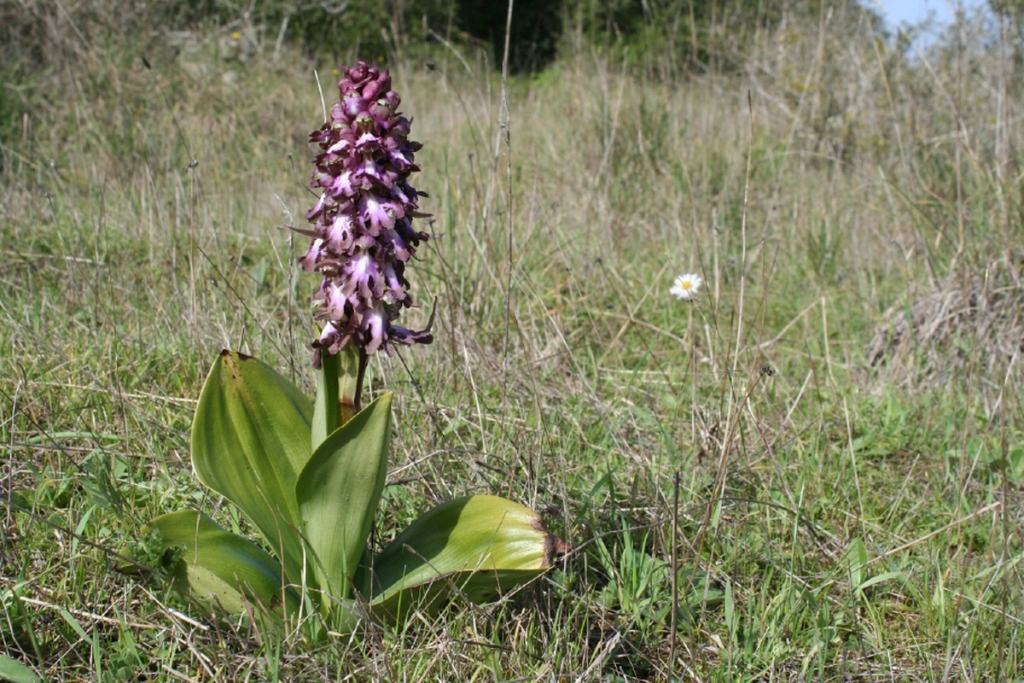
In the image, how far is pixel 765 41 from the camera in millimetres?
6551

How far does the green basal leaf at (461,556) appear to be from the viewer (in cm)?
138

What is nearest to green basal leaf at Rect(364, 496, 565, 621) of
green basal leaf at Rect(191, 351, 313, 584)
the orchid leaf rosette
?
the orchid leaf rosette

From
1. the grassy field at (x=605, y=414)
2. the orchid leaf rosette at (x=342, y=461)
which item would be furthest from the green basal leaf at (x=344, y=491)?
the grassy field at (x=605, y=414)

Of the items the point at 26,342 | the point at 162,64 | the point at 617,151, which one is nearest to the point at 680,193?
the point at 617,151

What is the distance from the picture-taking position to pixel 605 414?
223 centimetres

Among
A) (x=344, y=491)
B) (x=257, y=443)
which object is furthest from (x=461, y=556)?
(x=257, y=443)

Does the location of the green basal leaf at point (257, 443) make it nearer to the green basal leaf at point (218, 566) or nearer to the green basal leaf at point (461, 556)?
the green basal leaf at point (218, 566)

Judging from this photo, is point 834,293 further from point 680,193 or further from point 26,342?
point 26,342

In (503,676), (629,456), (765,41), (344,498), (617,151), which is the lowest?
(503,676)

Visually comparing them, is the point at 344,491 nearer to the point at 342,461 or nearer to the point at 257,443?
the point at 342,461

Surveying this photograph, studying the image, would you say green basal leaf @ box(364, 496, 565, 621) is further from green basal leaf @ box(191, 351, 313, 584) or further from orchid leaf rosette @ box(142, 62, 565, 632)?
green basal leaf @ box(191, 351, 313, 584)

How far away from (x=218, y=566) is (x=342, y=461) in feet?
1.10

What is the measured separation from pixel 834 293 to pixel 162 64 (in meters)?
5.18

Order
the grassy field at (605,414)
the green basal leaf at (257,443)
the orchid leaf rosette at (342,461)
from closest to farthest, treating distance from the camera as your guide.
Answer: the orchid leaf rosette at (342,461)
the green basal leaf at (257,443)
the grassy field at (605,414)
